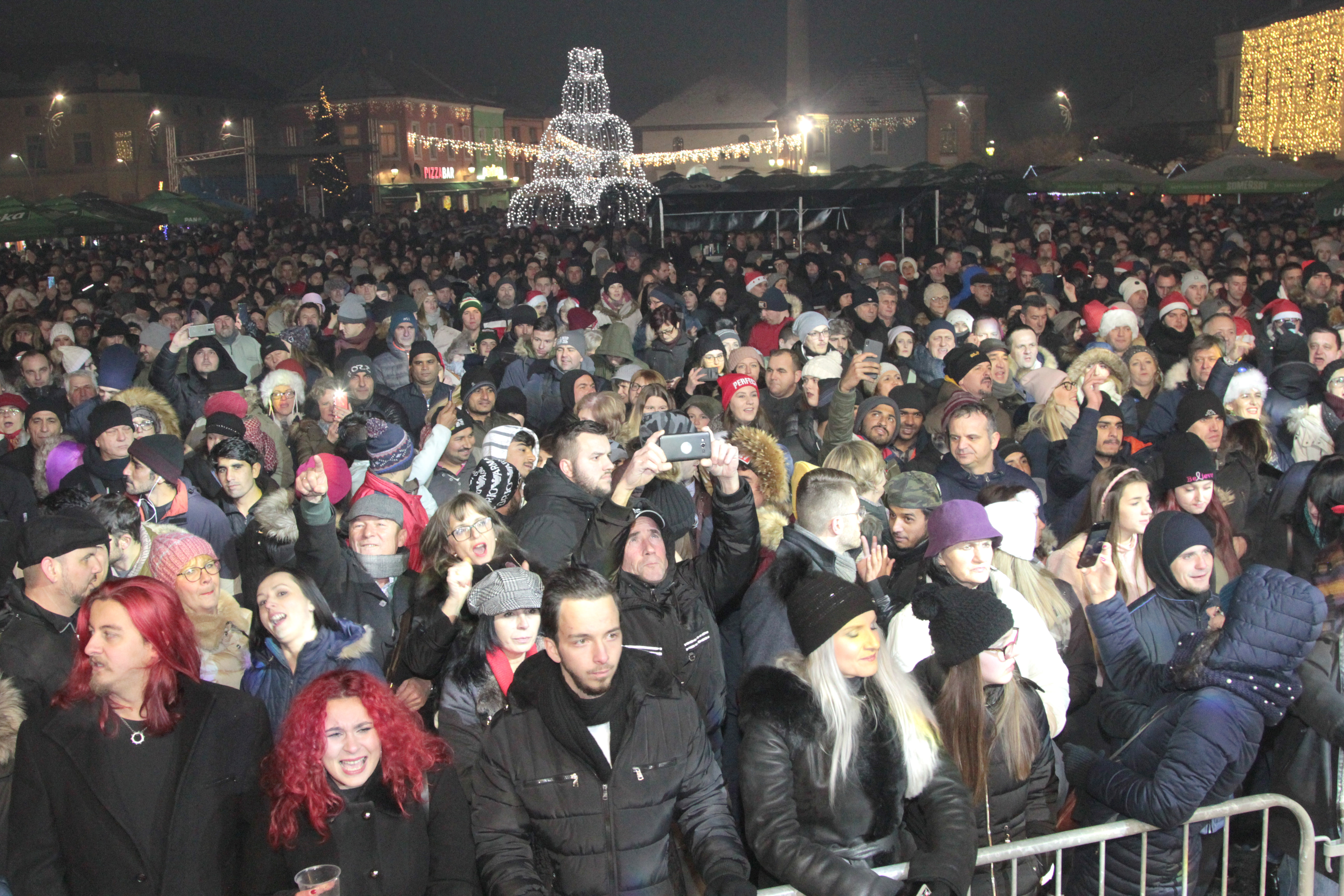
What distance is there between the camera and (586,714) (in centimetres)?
297

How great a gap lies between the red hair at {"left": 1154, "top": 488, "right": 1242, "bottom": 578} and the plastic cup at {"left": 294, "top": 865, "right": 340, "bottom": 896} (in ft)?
11.9

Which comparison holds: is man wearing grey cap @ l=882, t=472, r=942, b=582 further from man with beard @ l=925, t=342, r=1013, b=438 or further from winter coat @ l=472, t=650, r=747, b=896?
winter coat @ l=472, t=650, r=747, b=896

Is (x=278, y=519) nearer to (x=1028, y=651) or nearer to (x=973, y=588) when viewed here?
(x=973, y=588)

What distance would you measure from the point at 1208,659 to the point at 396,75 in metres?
77.2

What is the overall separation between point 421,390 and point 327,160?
182 feet

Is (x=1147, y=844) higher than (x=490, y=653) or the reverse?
the reverse

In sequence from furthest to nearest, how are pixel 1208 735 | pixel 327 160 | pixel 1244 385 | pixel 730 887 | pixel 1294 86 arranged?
pixel 327 160
pixel 1294 86
pixel 1244 385
pixel 1208 735
pixel 730 887


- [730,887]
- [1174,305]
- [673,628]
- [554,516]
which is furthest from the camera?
[1174,305]

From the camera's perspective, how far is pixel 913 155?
7025 centimetres

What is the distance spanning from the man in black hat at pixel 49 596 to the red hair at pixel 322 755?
1.13 metres

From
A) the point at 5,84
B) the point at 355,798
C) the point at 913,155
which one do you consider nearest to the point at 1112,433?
the point at 355,798

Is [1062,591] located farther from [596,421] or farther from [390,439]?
[390,439]

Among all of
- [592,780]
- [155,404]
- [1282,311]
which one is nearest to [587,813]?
[592,780]

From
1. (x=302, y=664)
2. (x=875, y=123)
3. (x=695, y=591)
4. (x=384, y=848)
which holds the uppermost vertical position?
A: (x=875, y=123)
